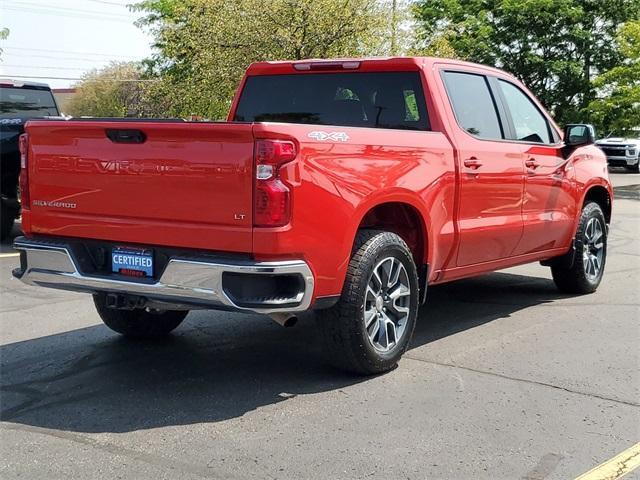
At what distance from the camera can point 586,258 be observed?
7695 mm

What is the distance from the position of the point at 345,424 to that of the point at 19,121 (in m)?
8.42

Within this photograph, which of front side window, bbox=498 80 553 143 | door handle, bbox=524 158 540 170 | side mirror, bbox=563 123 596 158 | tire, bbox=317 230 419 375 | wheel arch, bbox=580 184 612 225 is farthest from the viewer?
wheel arch, bbox=580 184 612 225

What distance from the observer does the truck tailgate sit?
4.34 m

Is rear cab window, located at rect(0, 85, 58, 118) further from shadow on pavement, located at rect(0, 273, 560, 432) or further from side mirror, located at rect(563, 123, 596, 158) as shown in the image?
side mirror, located at rect(563, 123, 596, 158)

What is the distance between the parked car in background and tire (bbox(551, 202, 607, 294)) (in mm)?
21344

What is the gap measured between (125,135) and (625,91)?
21.9 m

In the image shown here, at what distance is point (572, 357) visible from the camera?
18.4 feet

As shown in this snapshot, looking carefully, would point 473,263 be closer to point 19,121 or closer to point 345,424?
point 345,424

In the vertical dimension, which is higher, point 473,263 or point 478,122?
point 478,122

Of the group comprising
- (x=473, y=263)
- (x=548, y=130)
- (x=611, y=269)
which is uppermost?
(x=548, y=130)

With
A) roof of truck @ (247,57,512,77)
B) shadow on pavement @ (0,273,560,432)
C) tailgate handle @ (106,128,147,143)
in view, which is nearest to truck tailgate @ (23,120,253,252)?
tailgate handle @ (106,128,147,143)

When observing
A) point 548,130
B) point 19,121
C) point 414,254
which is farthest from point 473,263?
point 19,121

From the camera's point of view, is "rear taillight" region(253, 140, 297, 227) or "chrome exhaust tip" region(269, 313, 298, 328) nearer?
"rear taillight" region(253, 140, 297, 227)

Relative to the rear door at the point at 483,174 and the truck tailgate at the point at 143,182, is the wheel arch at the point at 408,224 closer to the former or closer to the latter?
the rear door at the point at 483,174
